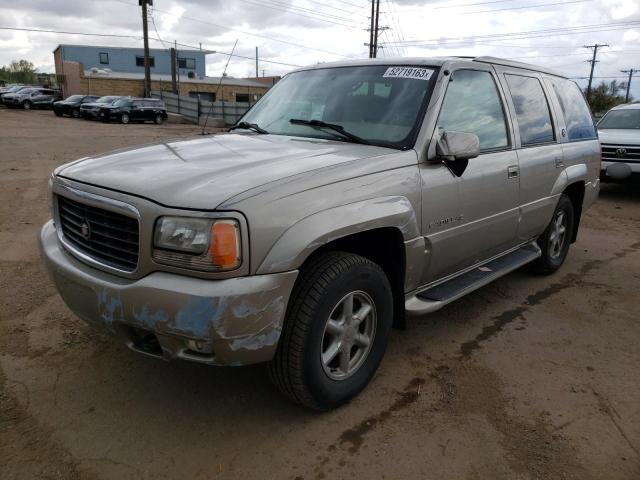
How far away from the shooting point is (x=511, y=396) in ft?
9.82

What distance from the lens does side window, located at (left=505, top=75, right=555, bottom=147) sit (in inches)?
159

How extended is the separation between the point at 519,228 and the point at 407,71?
1.57 meters

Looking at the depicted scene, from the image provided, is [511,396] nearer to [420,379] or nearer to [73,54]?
[420,379]

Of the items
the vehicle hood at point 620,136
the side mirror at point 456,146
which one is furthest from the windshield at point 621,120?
the side mirror at point 456,146

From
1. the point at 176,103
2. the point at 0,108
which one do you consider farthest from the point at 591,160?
the point at 0,108

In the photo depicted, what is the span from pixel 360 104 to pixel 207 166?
4.05 ft

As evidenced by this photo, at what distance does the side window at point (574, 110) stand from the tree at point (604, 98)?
45972 millimetres

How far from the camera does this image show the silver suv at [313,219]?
2215 mm

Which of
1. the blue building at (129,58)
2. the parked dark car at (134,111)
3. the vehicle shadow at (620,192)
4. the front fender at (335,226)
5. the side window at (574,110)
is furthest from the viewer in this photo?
the blue building at (129,58)

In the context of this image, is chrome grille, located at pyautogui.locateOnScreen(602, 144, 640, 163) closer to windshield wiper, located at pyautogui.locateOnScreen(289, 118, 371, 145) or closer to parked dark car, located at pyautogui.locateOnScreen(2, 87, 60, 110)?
windshield wiper, located at pyautogui.locateOnScreen(289, 118, 371, 145)

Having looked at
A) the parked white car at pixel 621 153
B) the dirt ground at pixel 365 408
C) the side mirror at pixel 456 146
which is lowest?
the dirt ground at pixel 365 408

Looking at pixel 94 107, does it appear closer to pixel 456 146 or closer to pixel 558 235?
pixel 558 235

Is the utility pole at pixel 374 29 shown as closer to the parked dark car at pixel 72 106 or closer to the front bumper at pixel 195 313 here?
the parked dark car at pixel 72 106

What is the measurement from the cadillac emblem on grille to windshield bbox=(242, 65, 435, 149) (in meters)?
1.44
